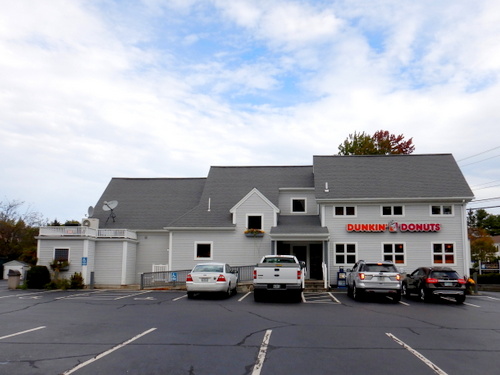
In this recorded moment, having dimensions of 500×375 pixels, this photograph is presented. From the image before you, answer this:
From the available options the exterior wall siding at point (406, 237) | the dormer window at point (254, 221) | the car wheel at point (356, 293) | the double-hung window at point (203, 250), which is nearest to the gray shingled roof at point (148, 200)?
the double-hung window at point (203, 250)

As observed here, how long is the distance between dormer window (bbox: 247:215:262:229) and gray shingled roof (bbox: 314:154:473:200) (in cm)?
417

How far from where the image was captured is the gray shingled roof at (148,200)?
32.3 m

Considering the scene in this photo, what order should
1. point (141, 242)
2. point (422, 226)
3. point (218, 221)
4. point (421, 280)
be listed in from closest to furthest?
point (421, 280) < point (422, 226) < point (218, 221) < point (141, 242)

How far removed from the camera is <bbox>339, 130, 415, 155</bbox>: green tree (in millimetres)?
50481

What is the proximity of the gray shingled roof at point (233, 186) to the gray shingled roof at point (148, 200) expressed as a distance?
2293mm

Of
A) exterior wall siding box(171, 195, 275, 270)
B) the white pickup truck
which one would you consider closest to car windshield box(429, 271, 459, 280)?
the white pickup truck

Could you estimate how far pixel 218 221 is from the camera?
29625 millimetres

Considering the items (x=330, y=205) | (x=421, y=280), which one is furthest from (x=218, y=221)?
(x=421, y=280)

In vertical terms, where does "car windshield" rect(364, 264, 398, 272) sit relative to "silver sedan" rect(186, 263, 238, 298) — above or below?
above

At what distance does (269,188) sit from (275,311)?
58.1ft

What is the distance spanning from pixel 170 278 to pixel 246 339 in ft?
60.6

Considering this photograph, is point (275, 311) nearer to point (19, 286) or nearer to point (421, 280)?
point (421, 280)

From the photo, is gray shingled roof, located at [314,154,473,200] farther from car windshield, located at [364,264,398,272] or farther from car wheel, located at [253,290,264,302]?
car wheel, located at [253,290,264,302]

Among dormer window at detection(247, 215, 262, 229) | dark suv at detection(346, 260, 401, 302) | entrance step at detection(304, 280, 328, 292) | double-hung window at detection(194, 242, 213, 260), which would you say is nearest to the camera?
dark suv at detection(346, 260, 401, 302)
